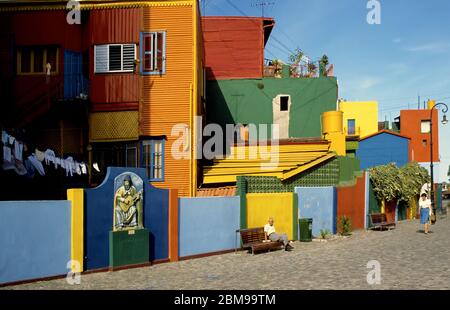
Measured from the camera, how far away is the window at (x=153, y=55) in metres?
20.4

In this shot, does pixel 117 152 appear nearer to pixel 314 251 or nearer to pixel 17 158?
pixel 17 158

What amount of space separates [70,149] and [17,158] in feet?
15.3

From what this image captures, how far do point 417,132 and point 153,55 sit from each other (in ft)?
149

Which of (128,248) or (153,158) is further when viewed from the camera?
(153,158)

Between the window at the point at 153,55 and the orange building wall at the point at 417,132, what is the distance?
42.6 m

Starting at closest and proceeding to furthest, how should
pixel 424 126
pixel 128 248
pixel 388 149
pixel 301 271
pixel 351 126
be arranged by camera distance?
pixel 301 271 → pixel 128 248 → pixel 388 149 → pixel 351 126 → pixel 424 126

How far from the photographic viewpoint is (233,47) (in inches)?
1342

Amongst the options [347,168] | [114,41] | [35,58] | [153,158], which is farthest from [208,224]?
[35,58]

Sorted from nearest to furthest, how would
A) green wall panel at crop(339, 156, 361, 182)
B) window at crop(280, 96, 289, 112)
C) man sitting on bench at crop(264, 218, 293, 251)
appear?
man sitting on bench at crop(264, 218, 293, 251), green wall panel at crop(339, 156, 361, 182), window at crop(280, 96, 289, 112)

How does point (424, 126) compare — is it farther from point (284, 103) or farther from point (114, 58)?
point (114, 58)

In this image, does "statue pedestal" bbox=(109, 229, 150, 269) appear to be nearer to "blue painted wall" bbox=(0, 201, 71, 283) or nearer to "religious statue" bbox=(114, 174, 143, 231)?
"religious statue" bbox=(114, 174, 143, 231)

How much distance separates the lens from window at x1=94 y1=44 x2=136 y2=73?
20.5m

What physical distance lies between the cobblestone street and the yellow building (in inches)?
1546
